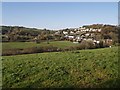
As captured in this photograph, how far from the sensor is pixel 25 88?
41.0ft

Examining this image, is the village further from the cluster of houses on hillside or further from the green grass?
the green grass

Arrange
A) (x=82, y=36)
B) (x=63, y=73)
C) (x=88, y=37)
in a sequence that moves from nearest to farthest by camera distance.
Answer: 1. (x=63, y=73)
2. (x=88, y=37)
3. (x=82, y=36)

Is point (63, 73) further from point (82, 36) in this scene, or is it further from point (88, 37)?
point (82, 36)

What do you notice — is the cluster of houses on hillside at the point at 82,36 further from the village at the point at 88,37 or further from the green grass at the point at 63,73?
the green grass at the point at 63,73

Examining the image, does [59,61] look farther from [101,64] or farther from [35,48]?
[35,48]

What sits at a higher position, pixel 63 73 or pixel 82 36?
pixel 82 36

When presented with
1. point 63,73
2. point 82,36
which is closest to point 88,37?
point 82,36

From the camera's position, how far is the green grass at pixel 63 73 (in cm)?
1307

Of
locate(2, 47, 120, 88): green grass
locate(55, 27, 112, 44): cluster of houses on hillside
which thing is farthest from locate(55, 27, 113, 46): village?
locate(2, 47, 120, 88): green grass

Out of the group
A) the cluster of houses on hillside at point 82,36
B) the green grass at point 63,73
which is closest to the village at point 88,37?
the cluster of houses on hillside at point 82,36

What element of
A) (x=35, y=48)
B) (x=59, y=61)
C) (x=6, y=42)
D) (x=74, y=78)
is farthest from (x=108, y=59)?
(x=6, y=42)

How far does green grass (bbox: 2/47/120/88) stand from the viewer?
515 inches

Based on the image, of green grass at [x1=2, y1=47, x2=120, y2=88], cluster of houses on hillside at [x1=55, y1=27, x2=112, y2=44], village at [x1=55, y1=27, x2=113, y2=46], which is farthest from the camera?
cluster of houses on hillside at [x1=55, y1=27, x2=112, y2=44]

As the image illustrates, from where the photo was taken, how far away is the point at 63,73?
14688 mm
